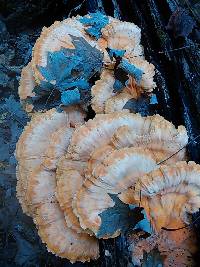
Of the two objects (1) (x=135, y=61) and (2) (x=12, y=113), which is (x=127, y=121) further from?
(2) (x=12, y=113)

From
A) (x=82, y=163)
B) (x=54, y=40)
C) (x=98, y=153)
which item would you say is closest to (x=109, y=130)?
(x=98, y=153)

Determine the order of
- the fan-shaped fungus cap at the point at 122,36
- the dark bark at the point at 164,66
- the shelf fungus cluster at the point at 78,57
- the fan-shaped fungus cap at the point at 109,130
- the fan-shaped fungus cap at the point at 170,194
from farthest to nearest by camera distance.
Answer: the fan-shaped fungus cap at the point at 122,36
the shelf fungus cluster at the point at 78,57
the dark bark at the point at 164,66
the fan-shaped fungus cap at the point at 109,130
the fan-shaped fungus cap at the point at 170,194

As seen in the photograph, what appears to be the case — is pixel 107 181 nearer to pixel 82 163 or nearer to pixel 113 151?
pixel 113 151

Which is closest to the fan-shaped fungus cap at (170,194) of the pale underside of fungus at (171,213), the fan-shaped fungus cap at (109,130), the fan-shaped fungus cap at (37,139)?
the pale underside of fungus at (171,213)

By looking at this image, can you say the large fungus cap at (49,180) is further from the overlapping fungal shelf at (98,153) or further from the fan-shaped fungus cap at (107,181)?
the fan-shaped fungus cap at (107,181)

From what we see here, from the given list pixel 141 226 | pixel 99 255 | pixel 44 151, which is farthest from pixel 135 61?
pixel 99 255
